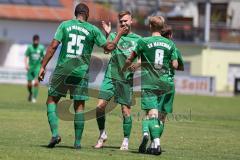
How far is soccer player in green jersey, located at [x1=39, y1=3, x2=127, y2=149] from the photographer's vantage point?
1304 cm

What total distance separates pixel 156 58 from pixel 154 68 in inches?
8.7

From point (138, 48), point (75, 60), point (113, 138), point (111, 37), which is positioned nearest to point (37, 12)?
point (113, 138)

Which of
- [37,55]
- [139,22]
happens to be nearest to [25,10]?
[139,22]

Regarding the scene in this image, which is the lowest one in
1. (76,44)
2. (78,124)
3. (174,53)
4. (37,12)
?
(78,124)

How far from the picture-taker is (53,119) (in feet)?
43.0

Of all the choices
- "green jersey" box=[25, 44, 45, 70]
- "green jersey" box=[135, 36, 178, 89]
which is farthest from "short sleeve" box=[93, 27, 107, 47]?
"green jersey" box=[25, 44, 45, 70]

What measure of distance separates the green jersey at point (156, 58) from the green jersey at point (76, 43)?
0.70m

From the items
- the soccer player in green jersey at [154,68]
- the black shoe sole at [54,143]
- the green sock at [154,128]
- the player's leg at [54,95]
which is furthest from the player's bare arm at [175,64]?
the black shoe sole at [54,143]

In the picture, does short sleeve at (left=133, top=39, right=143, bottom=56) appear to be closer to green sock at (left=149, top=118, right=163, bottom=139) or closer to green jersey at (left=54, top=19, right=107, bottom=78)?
green jersey at (left=54, top=19, right=107, bottom=78)

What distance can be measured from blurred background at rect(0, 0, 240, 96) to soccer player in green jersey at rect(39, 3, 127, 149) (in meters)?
43.2

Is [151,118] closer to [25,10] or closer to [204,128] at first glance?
[204,128]

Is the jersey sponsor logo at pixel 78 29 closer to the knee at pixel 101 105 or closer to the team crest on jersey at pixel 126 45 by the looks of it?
the team crest on jersey at pixel 126 45

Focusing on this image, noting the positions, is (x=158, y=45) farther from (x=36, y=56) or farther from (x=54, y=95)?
(x=36, y=56)

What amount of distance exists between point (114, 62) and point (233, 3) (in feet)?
196
